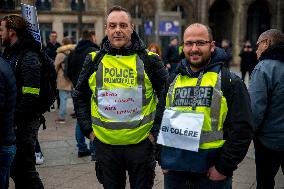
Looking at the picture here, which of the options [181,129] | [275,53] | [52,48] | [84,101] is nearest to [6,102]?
[84,101]

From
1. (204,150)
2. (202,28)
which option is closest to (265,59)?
(202,28)

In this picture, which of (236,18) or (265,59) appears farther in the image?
(236,18)

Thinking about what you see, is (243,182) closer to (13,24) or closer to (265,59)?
(265,59)

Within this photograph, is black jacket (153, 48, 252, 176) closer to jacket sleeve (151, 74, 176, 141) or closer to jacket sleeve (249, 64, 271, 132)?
jacket sleeve (151, 74, 176, 141)

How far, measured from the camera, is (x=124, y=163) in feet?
10.9

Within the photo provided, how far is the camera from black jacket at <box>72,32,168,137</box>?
3338 mm

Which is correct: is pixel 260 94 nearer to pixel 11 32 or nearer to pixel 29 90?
pixel 29 90

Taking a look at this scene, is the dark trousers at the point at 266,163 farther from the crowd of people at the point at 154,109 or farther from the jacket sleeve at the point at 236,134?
the jacket sleeve at the point at 236,134

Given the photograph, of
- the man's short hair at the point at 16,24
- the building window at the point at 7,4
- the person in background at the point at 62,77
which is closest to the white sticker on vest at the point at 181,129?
the man's short hair at the point at 16,24

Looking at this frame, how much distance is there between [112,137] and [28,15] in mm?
1807

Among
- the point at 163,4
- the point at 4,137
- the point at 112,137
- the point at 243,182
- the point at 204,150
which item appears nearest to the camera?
the point at 204,150

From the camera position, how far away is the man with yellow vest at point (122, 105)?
325cm

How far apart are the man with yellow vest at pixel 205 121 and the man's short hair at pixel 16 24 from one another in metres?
1.76

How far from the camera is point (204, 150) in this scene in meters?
2.60
